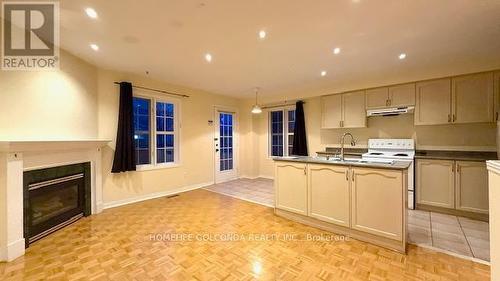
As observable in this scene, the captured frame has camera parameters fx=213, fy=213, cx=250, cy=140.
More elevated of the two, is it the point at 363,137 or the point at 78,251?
the point at 363,137

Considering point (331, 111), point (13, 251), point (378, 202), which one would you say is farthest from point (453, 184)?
point (13, 251)

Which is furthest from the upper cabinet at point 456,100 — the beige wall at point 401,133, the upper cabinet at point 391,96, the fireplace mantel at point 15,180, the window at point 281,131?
the fireplace mantel at point 15,180

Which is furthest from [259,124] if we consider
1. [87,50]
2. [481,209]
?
[481,209]

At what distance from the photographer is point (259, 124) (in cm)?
673

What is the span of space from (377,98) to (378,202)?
2.68 metres

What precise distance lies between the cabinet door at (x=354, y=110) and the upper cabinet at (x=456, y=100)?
0.91 meters

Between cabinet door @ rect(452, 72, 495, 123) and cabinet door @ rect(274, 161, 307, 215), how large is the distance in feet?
9.49

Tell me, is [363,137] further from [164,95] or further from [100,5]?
[100,5]

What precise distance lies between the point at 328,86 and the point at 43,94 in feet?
16.9

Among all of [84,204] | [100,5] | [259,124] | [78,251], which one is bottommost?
[78,251]

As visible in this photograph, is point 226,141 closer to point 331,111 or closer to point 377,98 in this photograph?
point 331,111

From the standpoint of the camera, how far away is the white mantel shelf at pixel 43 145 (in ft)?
7.13

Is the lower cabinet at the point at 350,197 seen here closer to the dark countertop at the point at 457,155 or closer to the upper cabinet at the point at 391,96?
the dark countertop at the point at 457,155

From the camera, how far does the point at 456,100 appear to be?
359cm
